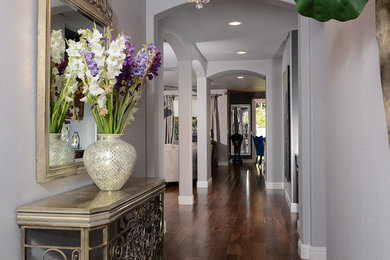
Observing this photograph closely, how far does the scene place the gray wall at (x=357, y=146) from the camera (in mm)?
1298

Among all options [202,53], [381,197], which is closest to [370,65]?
[381,197]

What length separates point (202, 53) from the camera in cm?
700

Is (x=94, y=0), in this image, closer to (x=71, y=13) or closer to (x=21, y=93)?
(x=71, y=13)

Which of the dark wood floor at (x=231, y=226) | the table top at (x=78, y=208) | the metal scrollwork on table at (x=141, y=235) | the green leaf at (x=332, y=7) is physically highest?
the green leaf at (x=332, y=7)

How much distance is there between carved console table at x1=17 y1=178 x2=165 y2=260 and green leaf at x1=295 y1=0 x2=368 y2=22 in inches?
42.4

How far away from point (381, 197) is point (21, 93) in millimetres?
1534

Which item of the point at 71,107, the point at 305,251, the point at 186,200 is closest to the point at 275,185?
the point at 186,200

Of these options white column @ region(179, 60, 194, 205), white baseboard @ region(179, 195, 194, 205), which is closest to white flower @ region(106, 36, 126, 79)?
white column @ region(179, 60, 194, 205)

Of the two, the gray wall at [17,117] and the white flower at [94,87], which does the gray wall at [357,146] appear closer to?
the white flower at [94,87]

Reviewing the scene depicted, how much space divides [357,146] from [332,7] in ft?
2.42

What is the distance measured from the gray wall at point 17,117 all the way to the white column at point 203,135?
5.74 meters

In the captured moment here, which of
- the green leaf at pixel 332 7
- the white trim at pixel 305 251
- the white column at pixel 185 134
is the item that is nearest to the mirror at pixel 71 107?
the green leaf at pixel 332 7

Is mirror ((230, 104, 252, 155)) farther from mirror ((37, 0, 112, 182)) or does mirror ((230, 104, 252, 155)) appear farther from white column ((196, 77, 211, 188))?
mirror ((37, 0, 112, 182))

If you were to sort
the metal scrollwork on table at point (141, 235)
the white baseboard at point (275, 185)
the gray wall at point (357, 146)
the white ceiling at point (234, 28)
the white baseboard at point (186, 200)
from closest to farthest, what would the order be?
1. the gray wall at point (357, 146)
2. the metal scrollwork on table at point (141, 235)
3. the white ceiling at point (234, 28)
4. the white baseboard at point (186, 200)
5. the white baseboard at point (275, 185)
